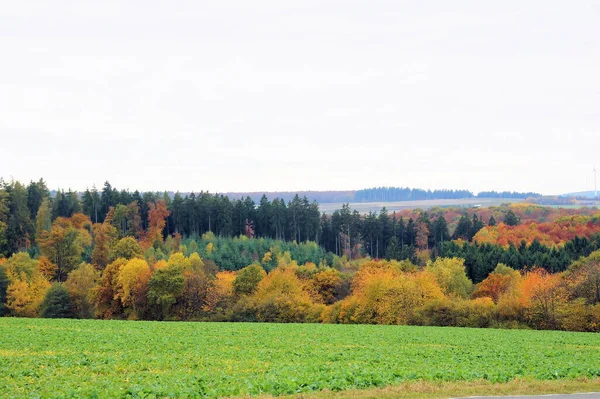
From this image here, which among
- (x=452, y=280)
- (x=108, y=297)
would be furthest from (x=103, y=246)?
(x=452, y=280)

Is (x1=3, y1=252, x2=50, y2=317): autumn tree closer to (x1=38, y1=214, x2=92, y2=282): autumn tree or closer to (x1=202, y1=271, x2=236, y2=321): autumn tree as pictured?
(x1=38, y1=214, x2=92, y2=282): autumn tree

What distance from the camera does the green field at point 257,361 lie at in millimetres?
26719

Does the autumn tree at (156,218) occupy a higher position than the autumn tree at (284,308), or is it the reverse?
the autumn tree at (156,218)

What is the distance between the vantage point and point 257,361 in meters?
35.3

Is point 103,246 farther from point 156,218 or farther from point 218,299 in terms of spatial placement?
point 218,299

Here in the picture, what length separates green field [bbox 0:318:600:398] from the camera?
2672cm

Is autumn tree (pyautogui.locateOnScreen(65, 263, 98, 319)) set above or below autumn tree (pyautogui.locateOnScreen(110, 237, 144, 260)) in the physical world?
below

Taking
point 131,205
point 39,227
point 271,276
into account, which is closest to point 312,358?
point 271,276

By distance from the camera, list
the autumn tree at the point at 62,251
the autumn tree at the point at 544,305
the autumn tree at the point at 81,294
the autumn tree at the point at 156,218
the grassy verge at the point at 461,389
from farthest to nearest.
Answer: the autumn tree at the point at 156,218 < the autumn tree at the point at 62,251 < the autumn tree at the point at 81,294 < the autumn tree at the point at 544,305 < the grassy verge at the point at 461,389

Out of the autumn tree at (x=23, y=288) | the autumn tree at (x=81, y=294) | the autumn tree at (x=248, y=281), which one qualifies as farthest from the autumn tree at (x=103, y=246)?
the autumn tree at (x=248, y=281)

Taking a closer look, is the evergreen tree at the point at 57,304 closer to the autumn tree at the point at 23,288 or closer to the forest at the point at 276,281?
the forest at the point at 276,281

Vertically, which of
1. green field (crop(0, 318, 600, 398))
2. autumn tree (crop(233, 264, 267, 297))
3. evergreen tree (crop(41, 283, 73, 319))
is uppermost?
green field (crop(0, 318, 600, 398))

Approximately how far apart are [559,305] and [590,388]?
4754 centimetres

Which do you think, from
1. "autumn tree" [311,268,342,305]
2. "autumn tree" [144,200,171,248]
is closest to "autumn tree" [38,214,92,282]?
"autumn tree" [144,200,171,248]
